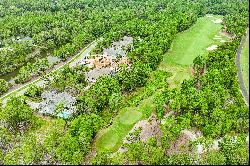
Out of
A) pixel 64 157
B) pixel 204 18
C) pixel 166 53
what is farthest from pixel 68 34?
pixel 64 157

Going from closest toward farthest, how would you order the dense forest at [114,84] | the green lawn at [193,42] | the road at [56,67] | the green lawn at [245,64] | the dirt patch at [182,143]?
the dense forest at [114,84] → the dirt patch at [182,143] → the green lawn at [245,64] → the road at [56,67] → the green lawn at [193,42]

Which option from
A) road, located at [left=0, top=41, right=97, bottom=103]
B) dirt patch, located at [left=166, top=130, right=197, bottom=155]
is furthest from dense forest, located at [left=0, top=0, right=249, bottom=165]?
road, located at [left=0, top=41, right=97, bottom=103]

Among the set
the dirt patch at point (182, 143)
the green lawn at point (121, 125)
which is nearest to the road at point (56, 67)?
the green lawn at point (121, 125)

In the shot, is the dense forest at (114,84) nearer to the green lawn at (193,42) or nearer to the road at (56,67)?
the road at (56,67)

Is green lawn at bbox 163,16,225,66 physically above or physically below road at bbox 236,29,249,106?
below

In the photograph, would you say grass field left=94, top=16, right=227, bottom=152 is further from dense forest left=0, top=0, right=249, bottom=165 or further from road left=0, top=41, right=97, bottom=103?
road left=0, top=41, right=97, bottom=103

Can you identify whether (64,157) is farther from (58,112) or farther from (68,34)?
(68,34)
